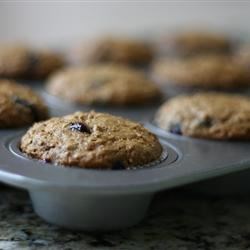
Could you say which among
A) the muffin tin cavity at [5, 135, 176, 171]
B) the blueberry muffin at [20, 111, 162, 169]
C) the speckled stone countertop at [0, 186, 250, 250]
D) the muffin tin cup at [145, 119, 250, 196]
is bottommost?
the speckled stone countertop at [0, 186, 250, 250]

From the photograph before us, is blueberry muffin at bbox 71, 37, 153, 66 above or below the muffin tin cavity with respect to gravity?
below

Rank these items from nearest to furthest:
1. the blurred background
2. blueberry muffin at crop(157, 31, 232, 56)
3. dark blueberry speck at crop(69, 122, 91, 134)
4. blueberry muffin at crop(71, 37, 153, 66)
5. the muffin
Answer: dark blueberry speck at crop(69, 122, 91, 134)
the muffin
blueberry muffin at crop(71, 37, 153, 66)
blueberry muffin at crop(157, 31, 232, 56)
the blurred background

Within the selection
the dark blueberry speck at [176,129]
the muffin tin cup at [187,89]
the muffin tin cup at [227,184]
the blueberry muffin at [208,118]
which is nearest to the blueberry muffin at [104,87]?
the muffin tin cup at [187,89]

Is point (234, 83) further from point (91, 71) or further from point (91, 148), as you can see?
point (91, 148)

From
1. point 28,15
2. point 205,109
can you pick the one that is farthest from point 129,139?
point 28,15

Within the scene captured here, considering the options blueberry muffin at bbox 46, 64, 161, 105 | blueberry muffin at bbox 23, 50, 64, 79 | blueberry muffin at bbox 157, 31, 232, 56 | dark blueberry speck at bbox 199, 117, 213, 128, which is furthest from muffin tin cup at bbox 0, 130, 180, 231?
blueberry muffin at bbox 157, 31, 232, 56

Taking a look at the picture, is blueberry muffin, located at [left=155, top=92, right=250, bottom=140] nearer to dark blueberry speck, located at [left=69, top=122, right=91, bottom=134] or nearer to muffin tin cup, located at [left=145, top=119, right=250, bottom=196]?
muffin tin cup, located at [left=145, top=119, right=250, bottom=196]

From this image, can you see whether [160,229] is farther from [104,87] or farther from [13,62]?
[13,62]
